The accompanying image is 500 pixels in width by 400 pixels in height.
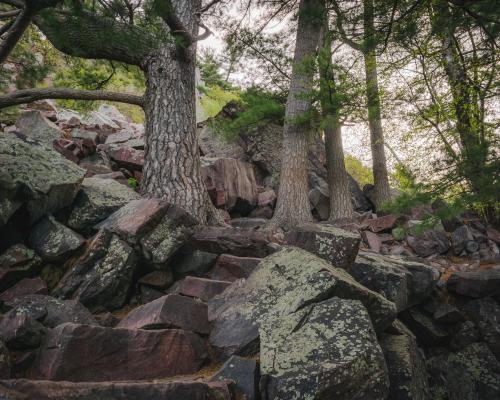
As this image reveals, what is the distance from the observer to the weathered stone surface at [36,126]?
413 inches

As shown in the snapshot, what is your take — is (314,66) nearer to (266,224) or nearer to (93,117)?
(266,224)

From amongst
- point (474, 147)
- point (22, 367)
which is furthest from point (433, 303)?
point (22, 367)

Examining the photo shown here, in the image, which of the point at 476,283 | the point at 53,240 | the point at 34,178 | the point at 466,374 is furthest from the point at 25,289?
the point at 476,283

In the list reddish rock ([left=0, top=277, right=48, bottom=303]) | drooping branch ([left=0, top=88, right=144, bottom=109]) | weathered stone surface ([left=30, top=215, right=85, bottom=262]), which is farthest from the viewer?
drooping branch ([left=0, top=88, right=144, bottom=109])

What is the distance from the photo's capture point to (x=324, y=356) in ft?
9.32

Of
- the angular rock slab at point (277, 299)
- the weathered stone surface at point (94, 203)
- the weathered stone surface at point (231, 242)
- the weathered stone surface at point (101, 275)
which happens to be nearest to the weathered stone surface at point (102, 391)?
the angular rock slab at point (277, 299)

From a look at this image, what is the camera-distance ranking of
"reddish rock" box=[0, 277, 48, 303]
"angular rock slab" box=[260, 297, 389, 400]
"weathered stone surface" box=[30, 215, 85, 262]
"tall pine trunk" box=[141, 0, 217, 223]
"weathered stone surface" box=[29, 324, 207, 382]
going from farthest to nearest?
"tall pine trunk" box=[141, 0, 217, 223], "weathered stone surface" box=[30, 215, 85, 262], "reddish rock" box=[0, 277, 48, 303], "weathered stone surface" box=[29, 324, 207, 382], "angular rock slab" box=[260, 297, 389, 400]

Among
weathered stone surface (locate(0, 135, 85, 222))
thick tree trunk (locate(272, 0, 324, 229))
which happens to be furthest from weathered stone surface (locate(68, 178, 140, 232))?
thick tree trunk (locate(272, 0, 324, 229))

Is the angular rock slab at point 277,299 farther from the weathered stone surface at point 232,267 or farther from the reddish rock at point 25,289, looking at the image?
the reddish rock at point 25,289

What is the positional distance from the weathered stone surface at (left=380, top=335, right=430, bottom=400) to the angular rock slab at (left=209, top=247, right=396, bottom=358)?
324mm

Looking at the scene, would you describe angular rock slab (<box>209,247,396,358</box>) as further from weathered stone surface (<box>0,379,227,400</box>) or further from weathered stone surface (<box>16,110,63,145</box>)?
weathered stone surface (<box>16,110,63,145</box>)

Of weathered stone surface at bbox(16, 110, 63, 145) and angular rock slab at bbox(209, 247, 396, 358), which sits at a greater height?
weathered stone surface at bbox(16, 110, 63, 145)

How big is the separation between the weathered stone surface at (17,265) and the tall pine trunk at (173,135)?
2.31 m

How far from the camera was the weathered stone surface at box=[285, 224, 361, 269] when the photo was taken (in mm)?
4605
